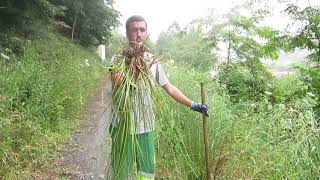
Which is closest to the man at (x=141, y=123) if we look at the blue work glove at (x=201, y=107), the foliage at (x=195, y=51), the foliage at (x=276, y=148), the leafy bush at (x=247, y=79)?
the blue work glove at (x=201, y=107)

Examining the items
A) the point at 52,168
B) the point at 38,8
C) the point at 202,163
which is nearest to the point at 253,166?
the point at 202,163

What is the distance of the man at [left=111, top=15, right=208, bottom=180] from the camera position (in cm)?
271

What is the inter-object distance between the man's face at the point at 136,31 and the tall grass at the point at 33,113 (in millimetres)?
329

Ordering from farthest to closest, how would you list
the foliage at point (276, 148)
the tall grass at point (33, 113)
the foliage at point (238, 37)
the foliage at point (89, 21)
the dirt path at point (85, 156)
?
1. the foliage at point (89, 21)
2. the foliage at point (238, 37)
3. the dirt path at point (85, 156)
4. the tall grass at point (33, 113)
5. the foliage at point (276, 148)

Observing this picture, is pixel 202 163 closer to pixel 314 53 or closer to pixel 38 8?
pixel 314 53

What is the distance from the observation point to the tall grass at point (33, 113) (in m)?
4.36

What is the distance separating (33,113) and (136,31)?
10.7 ft

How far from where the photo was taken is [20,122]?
16.2 feet

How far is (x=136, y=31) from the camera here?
291 cm

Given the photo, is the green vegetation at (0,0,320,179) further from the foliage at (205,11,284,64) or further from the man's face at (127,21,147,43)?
the man's face at (127,21,147,43)

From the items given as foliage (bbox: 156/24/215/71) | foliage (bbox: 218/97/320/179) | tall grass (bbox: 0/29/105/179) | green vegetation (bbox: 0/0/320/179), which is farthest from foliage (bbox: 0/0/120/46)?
foliage (bbox: 218/97/320/179)

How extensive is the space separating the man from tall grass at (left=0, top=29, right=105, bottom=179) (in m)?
0.37

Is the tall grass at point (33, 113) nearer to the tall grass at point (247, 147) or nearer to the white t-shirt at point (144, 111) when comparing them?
the white t-shirt at point (144, 111)

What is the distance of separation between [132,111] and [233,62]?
5.89 metres
